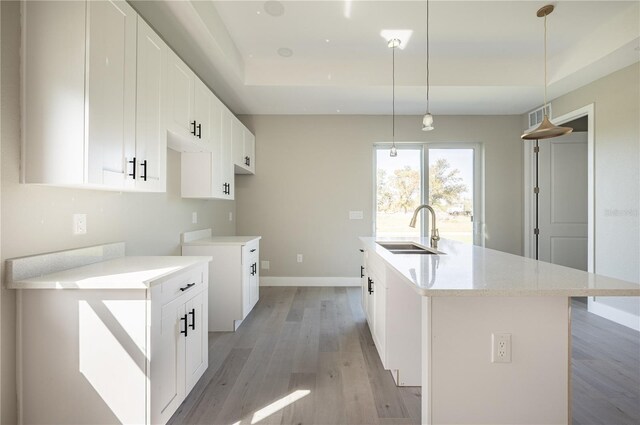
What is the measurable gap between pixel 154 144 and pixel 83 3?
0.74 meters

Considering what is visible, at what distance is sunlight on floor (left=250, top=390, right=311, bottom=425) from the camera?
167 cm

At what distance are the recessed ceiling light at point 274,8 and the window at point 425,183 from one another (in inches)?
102

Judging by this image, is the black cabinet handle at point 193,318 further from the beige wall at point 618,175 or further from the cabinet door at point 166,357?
the beige wall at point 618,175

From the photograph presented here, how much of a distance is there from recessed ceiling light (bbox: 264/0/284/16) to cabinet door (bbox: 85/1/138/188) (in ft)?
3.94

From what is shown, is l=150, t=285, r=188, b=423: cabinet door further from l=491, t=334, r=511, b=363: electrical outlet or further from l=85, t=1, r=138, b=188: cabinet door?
l=491, t=334, r=511, b=363: electrical outlet

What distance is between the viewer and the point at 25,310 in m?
1.32

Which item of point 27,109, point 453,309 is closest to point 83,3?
point 27,109

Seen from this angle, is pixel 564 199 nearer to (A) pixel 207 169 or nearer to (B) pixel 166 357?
(A) pixel 207 169

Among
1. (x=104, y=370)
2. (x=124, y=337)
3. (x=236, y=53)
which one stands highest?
(x=236, y=53)

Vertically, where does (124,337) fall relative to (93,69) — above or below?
below

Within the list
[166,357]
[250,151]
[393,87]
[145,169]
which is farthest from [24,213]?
[393,87]

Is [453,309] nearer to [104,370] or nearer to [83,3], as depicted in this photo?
[104,370]

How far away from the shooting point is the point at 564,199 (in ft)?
13.6

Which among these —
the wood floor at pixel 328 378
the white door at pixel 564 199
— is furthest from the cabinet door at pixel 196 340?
the white door at pixel 564 199
